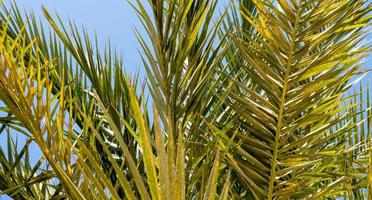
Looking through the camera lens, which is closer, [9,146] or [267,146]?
[267,146]

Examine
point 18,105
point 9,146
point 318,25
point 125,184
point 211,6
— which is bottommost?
point 125,184

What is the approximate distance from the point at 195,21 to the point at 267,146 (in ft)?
1.20

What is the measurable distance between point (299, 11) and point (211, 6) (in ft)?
1.09

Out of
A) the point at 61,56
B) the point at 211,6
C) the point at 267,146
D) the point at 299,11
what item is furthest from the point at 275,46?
the point at 61,56

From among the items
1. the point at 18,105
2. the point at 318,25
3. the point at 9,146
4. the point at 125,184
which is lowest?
the point at 125,184

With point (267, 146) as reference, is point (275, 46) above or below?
above

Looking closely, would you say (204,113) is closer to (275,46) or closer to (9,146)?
(275,46)

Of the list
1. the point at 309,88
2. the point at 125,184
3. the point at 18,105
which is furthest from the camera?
the point at 309,88

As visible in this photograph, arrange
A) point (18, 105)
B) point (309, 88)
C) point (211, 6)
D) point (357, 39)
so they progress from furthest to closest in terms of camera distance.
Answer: point (211, 6)
point (357, 39)
point (309, 88)
point (18, 105)

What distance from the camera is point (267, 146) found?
1202 mm

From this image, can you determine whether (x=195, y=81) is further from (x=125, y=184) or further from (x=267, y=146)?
(x=125, y=184)

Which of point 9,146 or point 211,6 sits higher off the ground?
point 211,6

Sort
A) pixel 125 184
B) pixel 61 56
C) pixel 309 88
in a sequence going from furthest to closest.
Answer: pixel 61 56 < pixel 309 88 < pixel 125 184

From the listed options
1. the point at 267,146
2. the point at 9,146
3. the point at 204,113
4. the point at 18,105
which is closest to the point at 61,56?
Result: the point at 9,146
